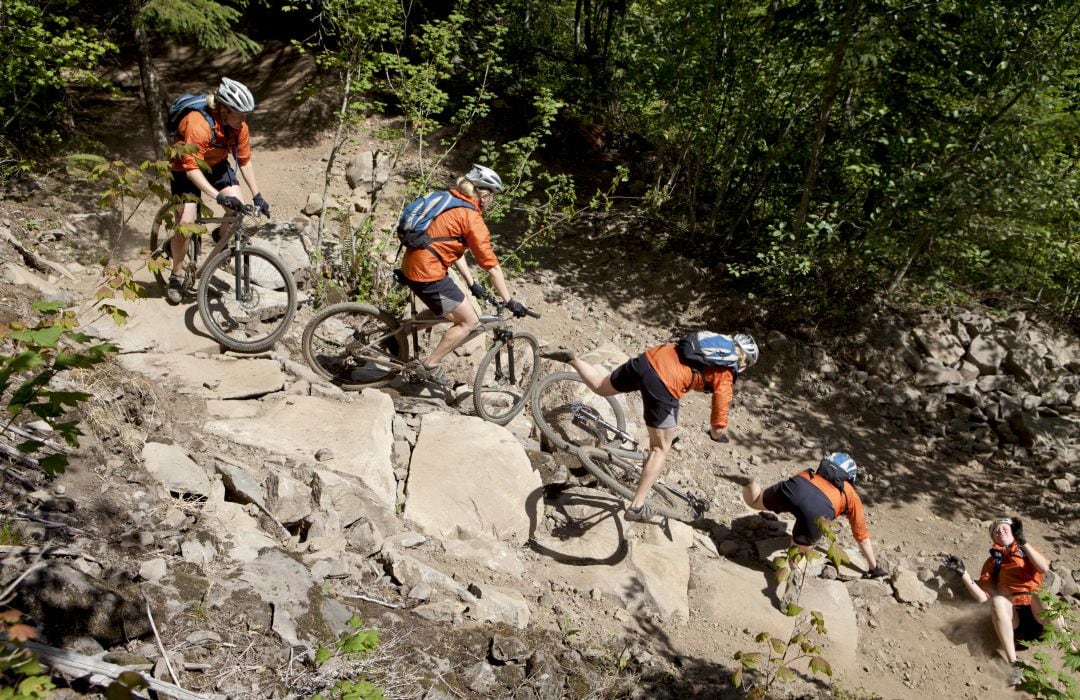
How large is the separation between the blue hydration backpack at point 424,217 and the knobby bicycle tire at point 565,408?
1720mm

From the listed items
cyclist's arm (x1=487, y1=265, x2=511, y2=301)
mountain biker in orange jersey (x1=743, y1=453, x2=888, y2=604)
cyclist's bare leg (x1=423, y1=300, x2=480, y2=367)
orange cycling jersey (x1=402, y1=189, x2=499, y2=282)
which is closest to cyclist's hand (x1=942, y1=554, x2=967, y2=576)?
mountain biker in orange jersey (x1=743, y1=453, x2=888, y2=604)

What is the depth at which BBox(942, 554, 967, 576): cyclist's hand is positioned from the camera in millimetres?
6332

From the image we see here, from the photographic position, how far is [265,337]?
5.77m

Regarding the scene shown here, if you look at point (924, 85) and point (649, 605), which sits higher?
point (924, 85)

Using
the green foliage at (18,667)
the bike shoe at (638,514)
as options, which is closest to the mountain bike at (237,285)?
the bike shoe at (638,514)

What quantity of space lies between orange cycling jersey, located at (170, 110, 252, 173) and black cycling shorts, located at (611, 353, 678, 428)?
12.3 feet

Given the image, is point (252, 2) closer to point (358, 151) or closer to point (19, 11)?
point (358, 151)

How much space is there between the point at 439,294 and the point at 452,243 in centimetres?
45

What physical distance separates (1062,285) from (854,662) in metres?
8.34

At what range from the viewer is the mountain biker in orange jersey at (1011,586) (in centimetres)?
552

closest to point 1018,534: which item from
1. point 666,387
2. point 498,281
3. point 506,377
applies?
point 666,387

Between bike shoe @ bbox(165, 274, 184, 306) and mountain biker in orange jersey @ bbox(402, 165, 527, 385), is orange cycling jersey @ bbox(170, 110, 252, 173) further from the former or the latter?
mountain biker in orange jersey @ bbox(402, 165, 527, 385)

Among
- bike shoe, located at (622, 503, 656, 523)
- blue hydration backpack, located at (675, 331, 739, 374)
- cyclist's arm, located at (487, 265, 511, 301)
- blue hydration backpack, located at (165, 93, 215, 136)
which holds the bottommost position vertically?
bike shoe, located at (622, 503, 656, 523)

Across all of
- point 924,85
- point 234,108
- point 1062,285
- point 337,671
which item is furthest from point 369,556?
point 1062,285
